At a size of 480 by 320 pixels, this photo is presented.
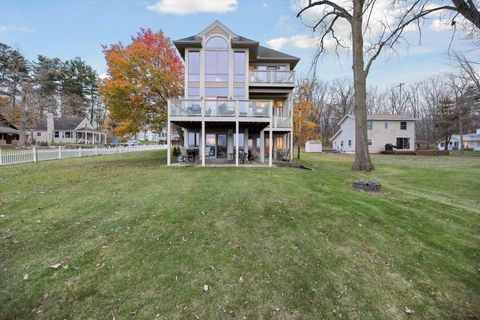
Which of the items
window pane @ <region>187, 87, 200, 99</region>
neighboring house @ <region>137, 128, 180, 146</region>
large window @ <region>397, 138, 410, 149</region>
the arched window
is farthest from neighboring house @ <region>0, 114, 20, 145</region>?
large window @ <region>397, 138, 410, 149</region>

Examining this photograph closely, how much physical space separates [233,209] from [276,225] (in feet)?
4.30

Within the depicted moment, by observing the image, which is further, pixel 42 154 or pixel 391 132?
pixel 391 132

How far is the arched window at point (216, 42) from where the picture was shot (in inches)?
652

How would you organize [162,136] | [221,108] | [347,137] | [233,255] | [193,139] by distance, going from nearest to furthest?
[233,255] → [221,108] → [193,139] → [347,137] → [162,136]

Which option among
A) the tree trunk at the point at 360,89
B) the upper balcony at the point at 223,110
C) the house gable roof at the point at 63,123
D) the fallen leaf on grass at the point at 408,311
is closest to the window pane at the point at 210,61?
the upper balcony at the point at 223,110

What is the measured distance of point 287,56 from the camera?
19.1 meters

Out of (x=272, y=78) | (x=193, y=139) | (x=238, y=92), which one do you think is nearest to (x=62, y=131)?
(x=193, y=139)

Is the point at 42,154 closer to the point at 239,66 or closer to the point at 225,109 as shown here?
the point at 225,109

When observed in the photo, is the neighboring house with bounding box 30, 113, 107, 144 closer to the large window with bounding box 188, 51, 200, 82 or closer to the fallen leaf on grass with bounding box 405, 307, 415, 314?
the large window with bounding box 188, 51, 200, 82

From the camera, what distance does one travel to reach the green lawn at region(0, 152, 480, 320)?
11.1 feet

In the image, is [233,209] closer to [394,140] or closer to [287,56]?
[287,56]

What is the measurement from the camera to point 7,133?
4134cm

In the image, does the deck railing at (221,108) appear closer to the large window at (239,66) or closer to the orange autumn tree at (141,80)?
the large window at (239,66)

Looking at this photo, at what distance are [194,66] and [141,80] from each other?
374 centimetres
